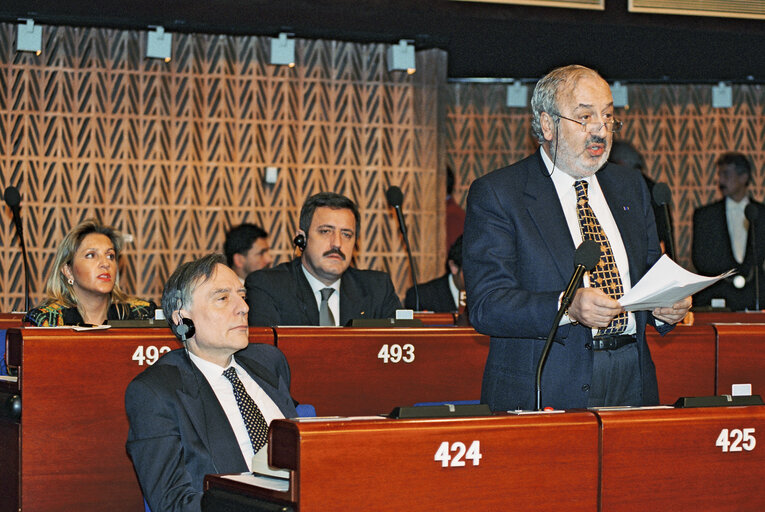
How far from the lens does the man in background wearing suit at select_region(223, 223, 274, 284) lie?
7.34 metres

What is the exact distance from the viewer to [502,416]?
209 cm

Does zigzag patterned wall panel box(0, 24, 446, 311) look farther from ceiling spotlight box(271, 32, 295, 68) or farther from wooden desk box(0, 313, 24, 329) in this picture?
wooden desk box(0, 313, 24, 329)

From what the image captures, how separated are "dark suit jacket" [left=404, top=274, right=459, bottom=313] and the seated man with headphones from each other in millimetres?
1517

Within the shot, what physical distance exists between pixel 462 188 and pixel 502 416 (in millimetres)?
7876

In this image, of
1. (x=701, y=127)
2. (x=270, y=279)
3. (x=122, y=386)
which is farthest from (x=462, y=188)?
(x=122, y=386)

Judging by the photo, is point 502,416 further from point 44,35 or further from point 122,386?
point 44,35

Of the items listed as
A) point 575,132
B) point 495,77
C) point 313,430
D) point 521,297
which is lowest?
point 313,430

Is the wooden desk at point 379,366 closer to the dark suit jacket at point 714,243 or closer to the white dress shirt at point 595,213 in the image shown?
the white dress shirt at point 595,213

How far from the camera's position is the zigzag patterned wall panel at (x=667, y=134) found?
9.66m

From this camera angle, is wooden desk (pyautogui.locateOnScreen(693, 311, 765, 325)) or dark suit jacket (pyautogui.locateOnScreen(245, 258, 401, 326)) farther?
wooden desk (pyautogui.locateOnScreen(693, 311, 765, 325))

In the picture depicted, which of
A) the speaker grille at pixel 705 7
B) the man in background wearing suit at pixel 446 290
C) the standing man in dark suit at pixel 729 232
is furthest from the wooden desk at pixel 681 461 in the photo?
the standing man in dark suit at pixel 729 232

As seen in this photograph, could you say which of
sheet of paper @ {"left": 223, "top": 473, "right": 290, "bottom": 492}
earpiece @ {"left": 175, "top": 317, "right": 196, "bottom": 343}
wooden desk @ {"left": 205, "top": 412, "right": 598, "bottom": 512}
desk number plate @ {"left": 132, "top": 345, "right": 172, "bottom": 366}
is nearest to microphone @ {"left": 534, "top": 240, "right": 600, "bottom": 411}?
wooden desk @ {"left": 205, "top": 412, "right": 598, "bottom": 512}

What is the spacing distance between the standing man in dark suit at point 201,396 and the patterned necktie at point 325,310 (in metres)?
1.70

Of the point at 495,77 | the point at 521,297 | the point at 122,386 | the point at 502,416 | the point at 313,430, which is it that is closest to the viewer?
the point at 313,430
